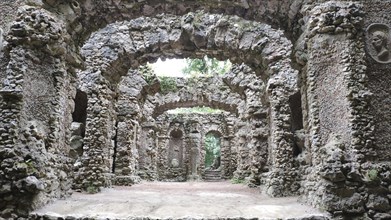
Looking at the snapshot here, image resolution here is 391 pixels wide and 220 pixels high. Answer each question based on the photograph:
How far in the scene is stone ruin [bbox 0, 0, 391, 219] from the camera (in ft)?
14.4

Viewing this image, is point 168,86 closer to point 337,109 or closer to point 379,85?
point 337,109

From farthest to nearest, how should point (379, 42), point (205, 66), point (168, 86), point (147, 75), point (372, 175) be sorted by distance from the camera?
1. point (205, 66)
2. point (168, 86)
3. point (147, 75)
4. point (379, 42)
5. point (372, 175)

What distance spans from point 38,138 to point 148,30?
202 inches

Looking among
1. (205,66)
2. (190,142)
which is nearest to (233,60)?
(190,142)

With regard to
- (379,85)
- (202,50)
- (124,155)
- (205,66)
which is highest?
(205,66)

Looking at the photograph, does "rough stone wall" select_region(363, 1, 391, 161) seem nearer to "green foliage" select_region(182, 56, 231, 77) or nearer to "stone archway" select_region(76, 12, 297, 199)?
"stone archway" select_region(76, 12, 297, 199)

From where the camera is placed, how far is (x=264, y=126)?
33.2 ft

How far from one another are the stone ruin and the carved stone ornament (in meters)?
0.01

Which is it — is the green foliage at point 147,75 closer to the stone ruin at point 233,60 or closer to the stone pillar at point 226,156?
the stone ruin at point 233,60

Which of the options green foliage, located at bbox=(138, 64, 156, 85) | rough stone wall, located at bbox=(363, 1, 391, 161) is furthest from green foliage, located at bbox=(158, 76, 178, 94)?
rough stone wall, located at bbox=(363, 1, 391, 161)

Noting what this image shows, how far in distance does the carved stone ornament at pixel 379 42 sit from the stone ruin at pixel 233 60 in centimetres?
1

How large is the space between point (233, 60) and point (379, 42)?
15.4 ft

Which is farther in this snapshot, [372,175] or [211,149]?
[211,149]

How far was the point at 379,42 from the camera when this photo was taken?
15.5ft
